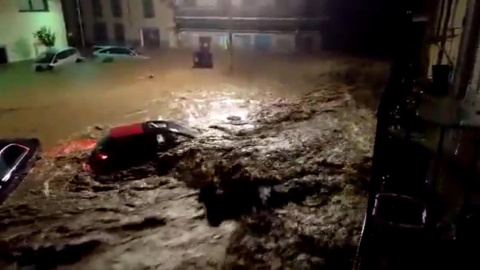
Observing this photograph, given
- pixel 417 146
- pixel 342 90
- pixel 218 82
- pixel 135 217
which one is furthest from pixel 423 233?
pixel 218 82

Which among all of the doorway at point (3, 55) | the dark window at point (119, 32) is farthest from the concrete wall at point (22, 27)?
the dark window at point (119, 32)

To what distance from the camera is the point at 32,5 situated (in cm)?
2450

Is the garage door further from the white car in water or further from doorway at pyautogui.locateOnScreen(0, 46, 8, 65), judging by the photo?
doorway at pyautogui.locateOnScreen(0, 46, 8, 65)

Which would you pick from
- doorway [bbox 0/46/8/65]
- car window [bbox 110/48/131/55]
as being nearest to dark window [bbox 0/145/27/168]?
car window [bbox 110/48/131/55]

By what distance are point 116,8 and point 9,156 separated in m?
22.8

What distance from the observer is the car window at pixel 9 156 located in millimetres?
8477

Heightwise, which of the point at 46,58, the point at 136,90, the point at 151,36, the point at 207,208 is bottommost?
the point at 207,208

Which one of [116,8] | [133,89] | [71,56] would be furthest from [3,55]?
[133,89]

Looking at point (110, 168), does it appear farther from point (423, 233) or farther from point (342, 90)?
point (342, 90)

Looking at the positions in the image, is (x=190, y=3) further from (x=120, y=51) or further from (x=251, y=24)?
(x=120, y=51)

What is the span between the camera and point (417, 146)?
812 centimetres

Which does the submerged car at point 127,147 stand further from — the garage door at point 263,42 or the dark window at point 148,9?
the dark window at point 148,9

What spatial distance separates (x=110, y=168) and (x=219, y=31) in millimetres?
19762

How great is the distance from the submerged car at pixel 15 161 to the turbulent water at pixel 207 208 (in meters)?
0.20
